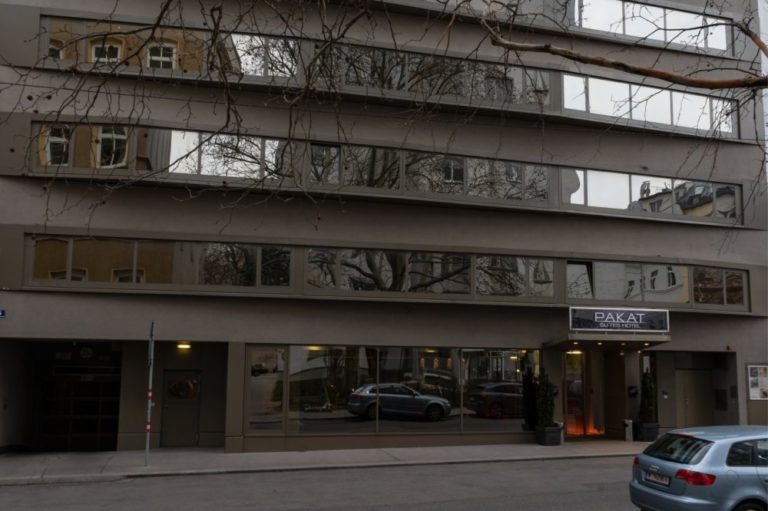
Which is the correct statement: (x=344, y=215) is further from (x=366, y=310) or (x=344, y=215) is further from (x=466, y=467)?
(x=466, y=467)

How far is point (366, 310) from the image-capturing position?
1992 centimetres

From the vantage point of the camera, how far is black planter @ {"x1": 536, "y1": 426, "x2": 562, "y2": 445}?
2031cm

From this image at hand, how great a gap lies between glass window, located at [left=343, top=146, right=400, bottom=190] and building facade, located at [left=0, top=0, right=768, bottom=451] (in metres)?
0.06

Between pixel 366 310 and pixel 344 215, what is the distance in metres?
2.75

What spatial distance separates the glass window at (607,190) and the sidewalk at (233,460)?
289 inches

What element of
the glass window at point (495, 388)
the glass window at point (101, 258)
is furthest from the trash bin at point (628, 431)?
the glass window at point (101, 258)

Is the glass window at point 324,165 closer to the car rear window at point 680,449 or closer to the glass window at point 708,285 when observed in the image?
the car rear window at point 680,449

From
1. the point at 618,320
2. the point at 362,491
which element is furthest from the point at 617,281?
the point at 362,491

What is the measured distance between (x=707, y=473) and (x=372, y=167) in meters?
12.4

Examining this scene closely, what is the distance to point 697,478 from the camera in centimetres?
934

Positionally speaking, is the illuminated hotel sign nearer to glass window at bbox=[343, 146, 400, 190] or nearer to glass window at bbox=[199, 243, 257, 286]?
glass window at bbox=[343, 146, 400, 190]

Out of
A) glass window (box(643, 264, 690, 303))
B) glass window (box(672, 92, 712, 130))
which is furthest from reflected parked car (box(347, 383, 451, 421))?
glass window (box(672, 92, 712, 130))

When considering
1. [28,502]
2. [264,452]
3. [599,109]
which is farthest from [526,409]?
[28,502]

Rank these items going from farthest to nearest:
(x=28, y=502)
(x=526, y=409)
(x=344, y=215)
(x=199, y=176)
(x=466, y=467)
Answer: (x=526, y=409), (x=344, y=215), (x=199, y=176), (x=466, y=467), (x=28, y=502)
